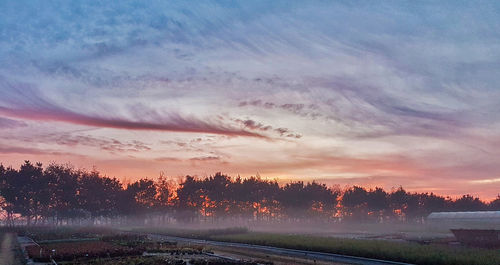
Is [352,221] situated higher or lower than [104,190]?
lower

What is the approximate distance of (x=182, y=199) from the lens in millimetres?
122688

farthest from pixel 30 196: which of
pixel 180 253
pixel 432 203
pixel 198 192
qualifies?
pixel 432 203

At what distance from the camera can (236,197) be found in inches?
4739

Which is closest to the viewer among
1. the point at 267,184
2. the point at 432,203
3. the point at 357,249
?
the point at 357,249

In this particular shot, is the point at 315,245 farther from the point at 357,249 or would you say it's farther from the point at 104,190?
the point at 104,190

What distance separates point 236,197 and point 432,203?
77306 mm

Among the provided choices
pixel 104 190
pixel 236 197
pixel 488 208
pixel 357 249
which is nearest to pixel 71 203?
pixel 104 190

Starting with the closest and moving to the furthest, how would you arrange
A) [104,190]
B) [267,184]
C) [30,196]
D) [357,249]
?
1. [357,249]
2. [30,196]
3. [104,190]
4. [267,184]

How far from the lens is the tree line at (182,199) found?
10519 cm

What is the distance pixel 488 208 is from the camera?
177 metres

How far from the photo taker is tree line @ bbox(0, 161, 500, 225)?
105 metres

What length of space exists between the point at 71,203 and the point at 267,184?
57.3m

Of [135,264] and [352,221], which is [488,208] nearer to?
[352,221]

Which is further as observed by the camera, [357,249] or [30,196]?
[30,196]
